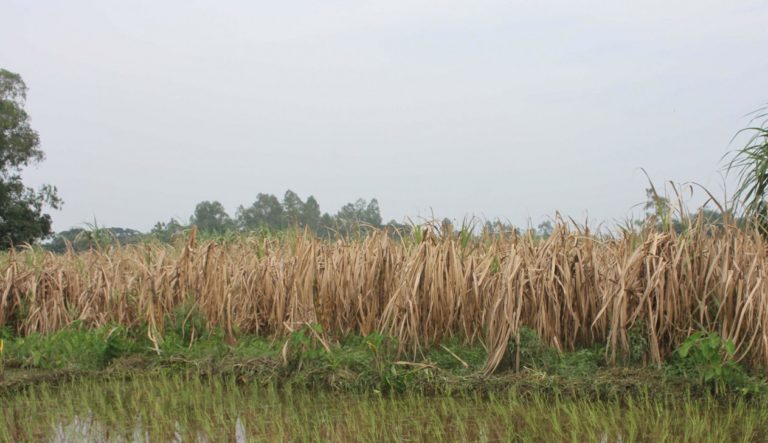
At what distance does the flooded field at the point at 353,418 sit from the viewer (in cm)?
400

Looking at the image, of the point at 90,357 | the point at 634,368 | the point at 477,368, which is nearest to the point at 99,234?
the point at 90,357

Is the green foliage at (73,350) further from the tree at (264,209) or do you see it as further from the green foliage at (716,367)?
the tree at (264,209)

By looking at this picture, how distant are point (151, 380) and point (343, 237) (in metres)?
2.16

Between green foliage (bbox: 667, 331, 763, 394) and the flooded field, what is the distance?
0.40ft

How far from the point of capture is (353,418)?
14.5 feet

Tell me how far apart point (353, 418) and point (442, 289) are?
1.40 meters

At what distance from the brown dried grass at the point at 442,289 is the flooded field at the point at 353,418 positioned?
57 cm

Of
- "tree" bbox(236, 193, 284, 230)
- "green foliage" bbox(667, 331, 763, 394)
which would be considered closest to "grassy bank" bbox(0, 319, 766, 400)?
"green foliage" bbox(667, 331, 763, 394)

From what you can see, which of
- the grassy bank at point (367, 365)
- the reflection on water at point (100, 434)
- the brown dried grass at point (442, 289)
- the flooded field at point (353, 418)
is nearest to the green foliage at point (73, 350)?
the grassy bank at point (367, 365)

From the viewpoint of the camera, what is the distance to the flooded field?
3998 mm

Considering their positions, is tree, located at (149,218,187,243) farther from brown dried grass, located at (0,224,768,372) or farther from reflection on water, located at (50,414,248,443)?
reflection on water, located at (50,414,248,443)

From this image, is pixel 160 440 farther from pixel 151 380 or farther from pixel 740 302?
pixel 740 302

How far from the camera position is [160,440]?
4.08m

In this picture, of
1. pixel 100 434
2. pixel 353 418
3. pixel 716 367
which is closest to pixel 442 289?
pixel 353 418
